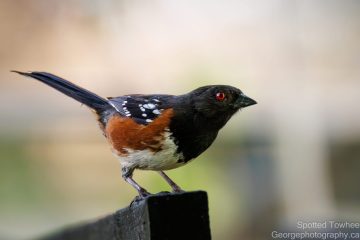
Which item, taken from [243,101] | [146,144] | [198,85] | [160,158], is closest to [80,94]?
[146,144]

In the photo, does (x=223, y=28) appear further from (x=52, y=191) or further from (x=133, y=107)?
(x=133, y=107)

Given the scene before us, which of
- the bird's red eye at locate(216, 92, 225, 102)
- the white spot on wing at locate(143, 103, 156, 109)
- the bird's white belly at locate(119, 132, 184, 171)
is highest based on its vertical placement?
the bird's red eye at locate(216, 92, 225, 102)

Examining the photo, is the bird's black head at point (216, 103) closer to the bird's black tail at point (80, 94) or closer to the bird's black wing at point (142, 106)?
the bird's black wing at point (142, 106)

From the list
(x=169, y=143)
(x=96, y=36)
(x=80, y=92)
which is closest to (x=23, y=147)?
(x=96, y=36)

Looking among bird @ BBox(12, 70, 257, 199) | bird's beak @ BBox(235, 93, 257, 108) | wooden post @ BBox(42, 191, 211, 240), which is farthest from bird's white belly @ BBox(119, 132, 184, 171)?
wooden post @ BBox(42, 191, 211, 240)

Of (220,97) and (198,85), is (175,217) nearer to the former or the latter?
(220,97)

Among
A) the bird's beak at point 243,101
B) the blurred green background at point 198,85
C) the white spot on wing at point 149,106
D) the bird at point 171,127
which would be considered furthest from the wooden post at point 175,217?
the blurred green background at point 198,85

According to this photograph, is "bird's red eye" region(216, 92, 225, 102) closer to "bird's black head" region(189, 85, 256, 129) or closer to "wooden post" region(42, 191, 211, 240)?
"bird's black head" region(189, 85, 256, 129)
